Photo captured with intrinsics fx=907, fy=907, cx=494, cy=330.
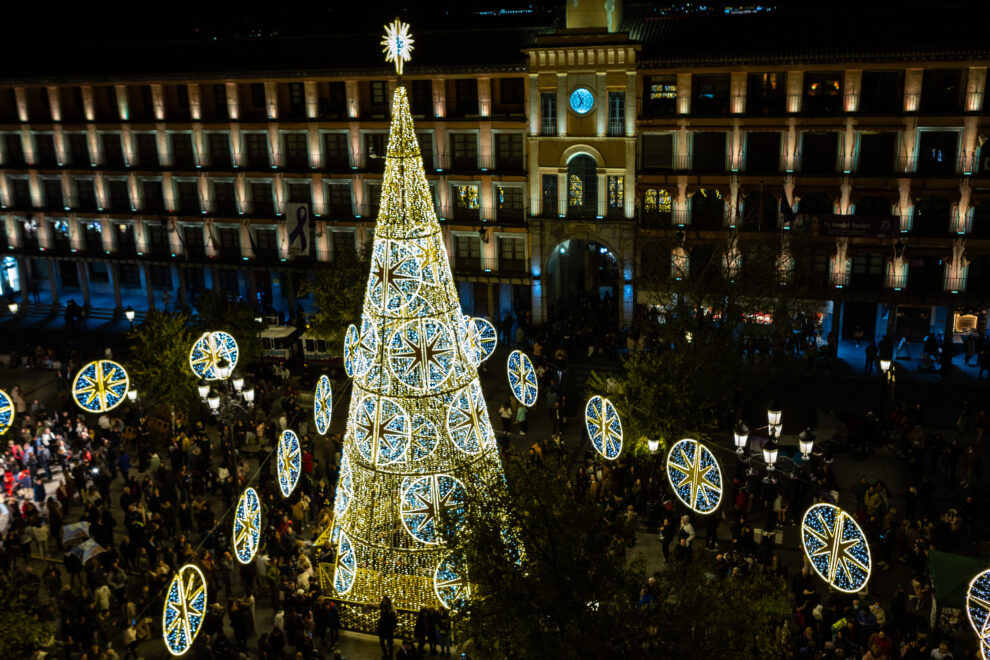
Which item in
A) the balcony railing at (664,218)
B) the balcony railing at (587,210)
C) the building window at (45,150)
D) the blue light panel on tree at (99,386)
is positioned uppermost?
the building window at (45,150)

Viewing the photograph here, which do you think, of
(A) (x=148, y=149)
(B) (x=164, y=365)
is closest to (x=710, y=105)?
(B) (x=164, y=365)

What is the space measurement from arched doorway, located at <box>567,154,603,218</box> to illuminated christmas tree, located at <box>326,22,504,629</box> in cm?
2340

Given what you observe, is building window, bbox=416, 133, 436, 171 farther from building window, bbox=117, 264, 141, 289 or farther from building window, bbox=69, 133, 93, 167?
building window, bbox=117, 264, 141, 289

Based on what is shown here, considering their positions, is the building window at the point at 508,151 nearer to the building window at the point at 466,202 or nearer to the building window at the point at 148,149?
the building window at the point at 466,202

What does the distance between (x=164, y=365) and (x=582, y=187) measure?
834 inches

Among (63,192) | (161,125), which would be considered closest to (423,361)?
(161,125)

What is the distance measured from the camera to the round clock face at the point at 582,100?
1655 inches

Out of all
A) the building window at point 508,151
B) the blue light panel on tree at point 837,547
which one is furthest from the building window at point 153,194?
the blue light panel on tree at point 837,547

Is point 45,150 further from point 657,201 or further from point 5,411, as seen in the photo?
point 657,201

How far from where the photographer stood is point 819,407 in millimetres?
35719

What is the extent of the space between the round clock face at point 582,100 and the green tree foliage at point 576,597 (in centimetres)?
2817

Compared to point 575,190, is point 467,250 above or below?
below

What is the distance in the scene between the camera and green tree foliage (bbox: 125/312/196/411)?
33.1m

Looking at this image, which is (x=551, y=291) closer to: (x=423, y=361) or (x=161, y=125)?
(x=161, y=125)
